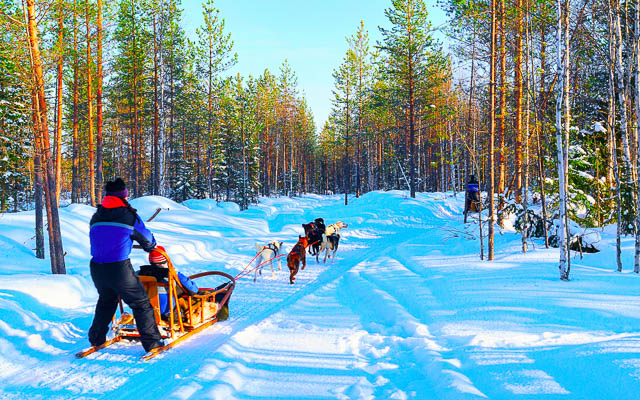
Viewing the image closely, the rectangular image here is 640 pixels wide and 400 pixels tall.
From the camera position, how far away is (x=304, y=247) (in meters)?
8.70

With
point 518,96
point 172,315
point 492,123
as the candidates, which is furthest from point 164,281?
point 518,96

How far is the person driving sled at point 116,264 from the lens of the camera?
3.96 m

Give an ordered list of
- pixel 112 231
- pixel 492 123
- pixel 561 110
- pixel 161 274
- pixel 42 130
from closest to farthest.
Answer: pixel 112 231
pixel 161 274
pixel 561 110
pixel 42 130
pixel 492 123

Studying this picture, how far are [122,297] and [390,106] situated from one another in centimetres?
2693

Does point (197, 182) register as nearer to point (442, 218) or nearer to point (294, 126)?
point (294, 126)

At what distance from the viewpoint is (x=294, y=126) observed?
48.9m

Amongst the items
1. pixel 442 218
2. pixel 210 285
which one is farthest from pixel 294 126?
pixel 210 285

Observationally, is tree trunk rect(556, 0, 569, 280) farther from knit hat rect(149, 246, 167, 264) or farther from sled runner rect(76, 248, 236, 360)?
knit hat rect(149, 246, 167, 264)

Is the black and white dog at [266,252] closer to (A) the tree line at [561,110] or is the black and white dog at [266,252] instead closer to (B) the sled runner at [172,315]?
(B) the sled runner at [172,315]

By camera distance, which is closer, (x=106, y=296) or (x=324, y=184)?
(x=106, y=296)

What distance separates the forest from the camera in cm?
750

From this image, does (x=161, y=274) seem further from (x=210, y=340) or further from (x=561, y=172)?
(x=561, y=172)

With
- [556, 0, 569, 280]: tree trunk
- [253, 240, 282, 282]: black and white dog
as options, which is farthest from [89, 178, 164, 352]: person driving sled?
[556, 0, 569, 280]: tree trunk

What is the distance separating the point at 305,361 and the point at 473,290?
3.38 m
